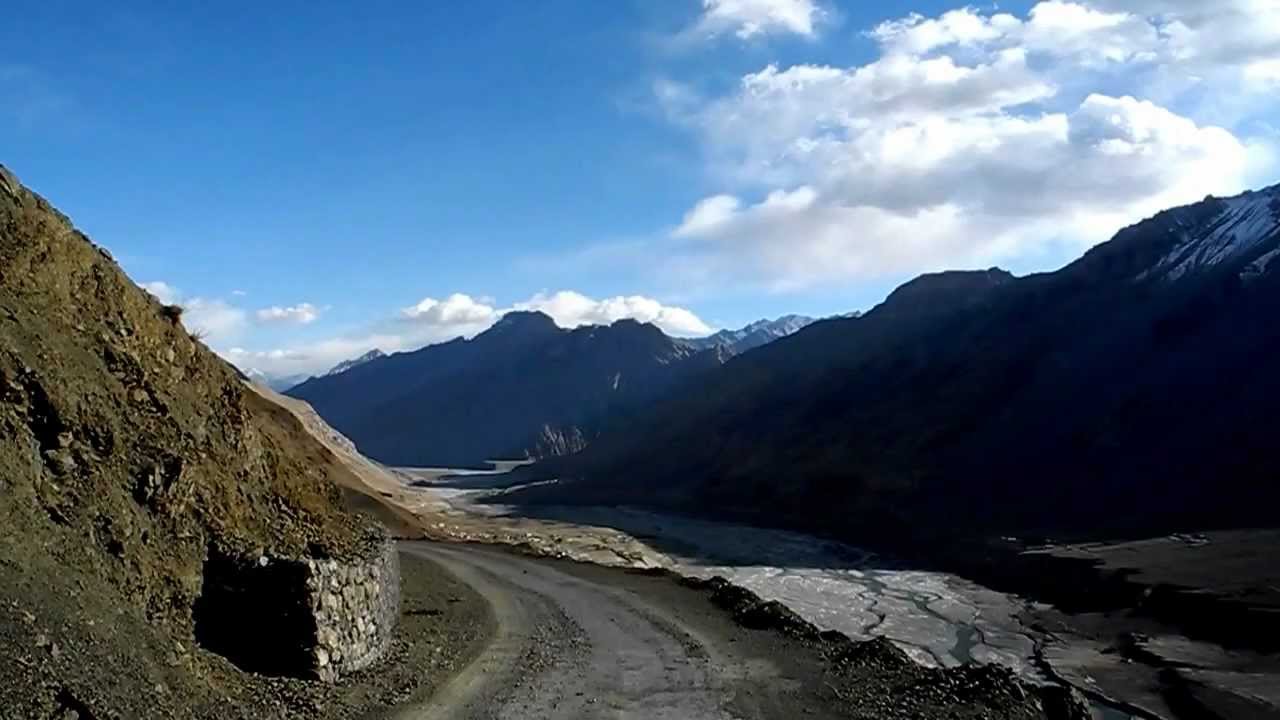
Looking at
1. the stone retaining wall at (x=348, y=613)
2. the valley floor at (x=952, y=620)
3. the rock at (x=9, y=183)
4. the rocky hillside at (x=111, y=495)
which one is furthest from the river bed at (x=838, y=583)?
the rock at (x=9, y=183)

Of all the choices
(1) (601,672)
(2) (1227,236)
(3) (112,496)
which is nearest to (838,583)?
(1) (601,672)

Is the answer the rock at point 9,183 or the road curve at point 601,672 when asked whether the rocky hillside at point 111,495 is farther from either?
the road curve at point 601,672

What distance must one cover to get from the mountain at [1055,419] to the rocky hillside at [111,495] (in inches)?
3524

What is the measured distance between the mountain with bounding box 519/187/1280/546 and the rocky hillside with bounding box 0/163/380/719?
294ft

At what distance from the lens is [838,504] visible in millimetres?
136250

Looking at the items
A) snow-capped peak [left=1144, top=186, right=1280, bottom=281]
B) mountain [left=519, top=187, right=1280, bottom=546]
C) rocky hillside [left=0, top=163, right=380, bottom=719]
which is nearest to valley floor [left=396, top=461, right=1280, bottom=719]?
mountain [left=519, top=187, right=1280, bottom=546]

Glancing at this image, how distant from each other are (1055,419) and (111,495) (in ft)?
455

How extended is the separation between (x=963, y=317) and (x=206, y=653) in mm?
190998

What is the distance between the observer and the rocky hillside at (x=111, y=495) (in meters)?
13.3

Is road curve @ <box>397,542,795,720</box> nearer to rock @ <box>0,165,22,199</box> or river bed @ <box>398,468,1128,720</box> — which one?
rock @ <box>0,165,22,199</box>

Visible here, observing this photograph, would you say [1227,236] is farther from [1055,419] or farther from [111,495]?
[111,495]

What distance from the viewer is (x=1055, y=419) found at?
455 feet

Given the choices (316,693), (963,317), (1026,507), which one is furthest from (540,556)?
(963,317)

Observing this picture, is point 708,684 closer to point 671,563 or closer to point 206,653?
point 206,653
